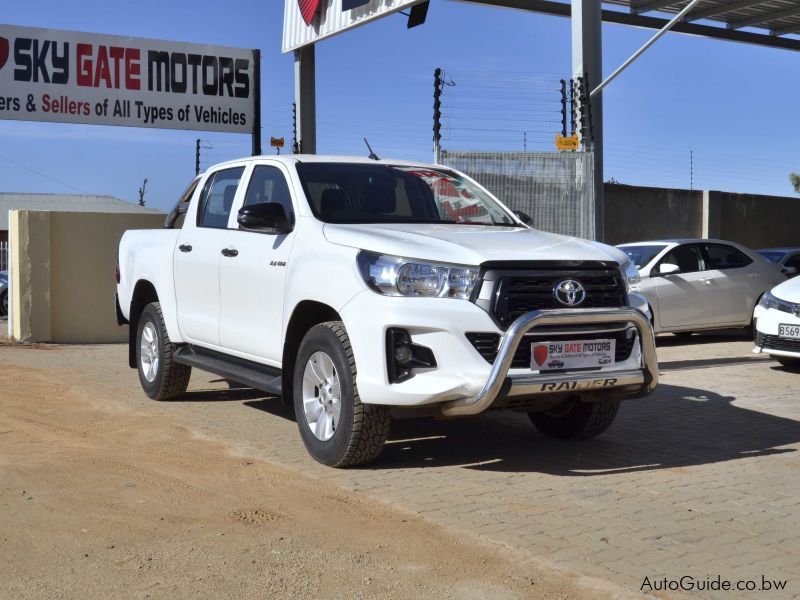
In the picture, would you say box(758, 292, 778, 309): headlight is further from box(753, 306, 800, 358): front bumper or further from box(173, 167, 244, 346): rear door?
box(173, 167, 244, 346): rear door

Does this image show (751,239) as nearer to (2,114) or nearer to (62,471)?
(2,114)

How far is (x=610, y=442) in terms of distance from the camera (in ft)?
23.4

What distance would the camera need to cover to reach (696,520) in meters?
5.09

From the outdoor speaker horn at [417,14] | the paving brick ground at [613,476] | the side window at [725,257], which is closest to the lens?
the paving brick ground at [613,476]

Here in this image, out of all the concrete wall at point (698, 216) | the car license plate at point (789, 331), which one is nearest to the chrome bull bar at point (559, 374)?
the car license plate at point (789, 331)

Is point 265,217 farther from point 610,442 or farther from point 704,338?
point 704,338

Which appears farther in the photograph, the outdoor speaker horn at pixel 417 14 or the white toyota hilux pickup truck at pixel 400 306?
the outdoor speaker horn at pixel 417 14

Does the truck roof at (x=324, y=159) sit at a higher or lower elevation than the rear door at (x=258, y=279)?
Result: higher

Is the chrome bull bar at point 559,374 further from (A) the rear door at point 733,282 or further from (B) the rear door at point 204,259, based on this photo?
(A) the rear door at point 733,282

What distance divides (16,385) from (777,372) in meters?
7.84

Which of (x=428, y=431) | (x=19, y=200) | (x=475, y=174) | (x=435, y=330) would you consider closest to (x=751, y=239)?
(x=475, y=174)

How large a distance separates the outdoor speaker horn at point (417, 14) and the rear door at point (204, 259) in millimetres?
5532

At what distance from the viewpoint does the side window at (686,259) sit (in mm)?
13948

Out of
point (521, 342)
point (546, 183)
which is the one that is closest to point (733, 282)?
point (546, 183)
